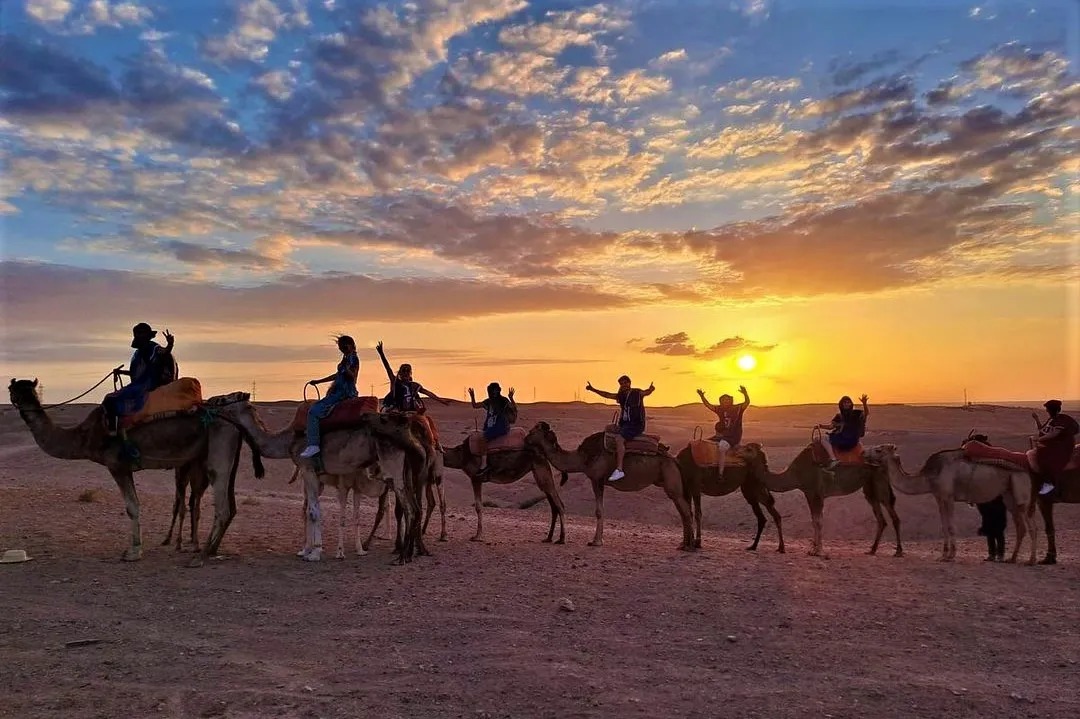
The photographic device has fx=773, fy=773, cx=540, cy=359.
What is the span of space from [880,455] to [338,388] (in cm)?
1100

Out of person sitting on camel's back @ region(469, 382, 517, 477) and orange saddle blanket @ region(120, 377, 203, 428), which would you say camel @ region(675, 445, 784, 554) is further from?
orange saddle blanket @ region(120, 377, 203, 428)

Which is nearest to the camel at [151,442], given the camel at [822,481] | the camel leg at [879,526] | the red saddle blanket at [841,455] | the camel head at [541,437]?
the camel head at [541,437]

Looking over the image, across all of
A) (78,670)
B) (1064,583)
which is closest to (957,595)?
(1064,583)

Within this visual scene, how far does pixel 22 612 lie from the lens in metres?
9.59

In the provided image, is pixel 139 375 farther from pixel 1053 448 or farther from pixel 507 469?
pixel 1053 448

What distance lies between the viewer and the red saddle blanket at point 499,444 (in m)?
15.9

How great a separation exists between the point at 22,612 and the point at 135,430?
13.5 feet

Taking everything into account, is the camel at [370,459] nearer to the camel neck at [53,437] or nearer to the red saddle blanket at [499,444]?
the red saddle blanket at [499,444]

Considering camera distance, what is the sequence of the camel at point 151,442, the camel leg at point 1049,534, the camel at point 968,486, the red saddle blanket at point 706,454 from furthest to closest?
the red saddle blanket at point 706,454 < the camel at point 968,486 < the camel leg at point 1049,534 < the camel at point 151,442

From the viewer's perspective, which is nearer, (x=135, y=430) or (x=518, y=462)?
(x=135, y=430)

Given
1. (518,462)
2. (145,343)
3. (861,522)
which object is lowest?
(861,522)

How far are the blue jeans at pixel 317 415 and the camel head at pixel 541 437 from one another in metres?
4.45

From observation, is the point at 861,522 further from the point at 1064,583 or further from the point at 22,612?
the point at 22,612

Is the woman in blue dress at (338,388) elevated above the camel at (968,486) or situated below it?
above
